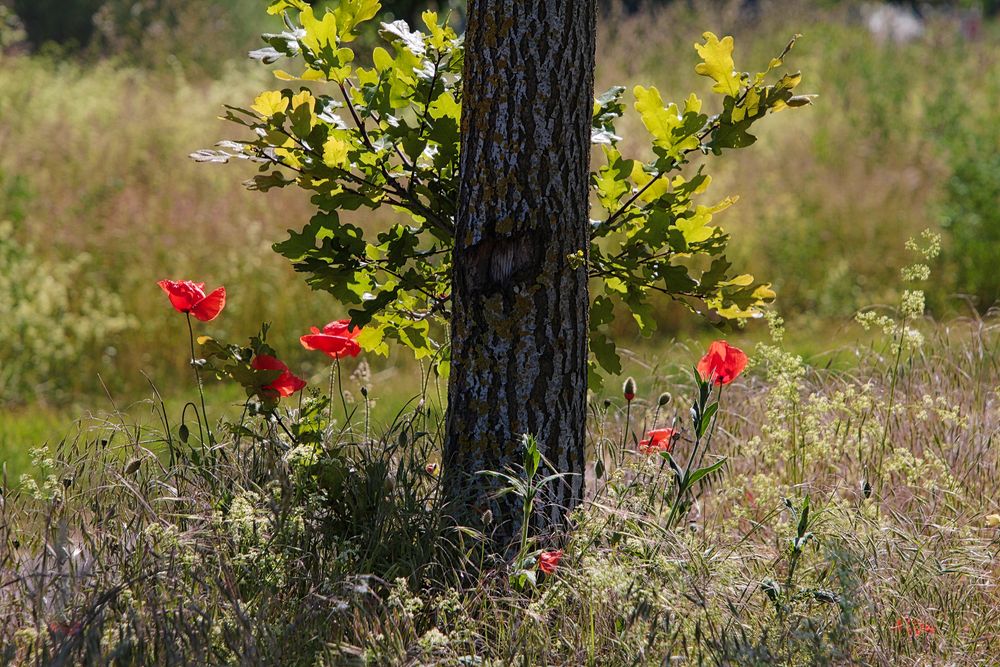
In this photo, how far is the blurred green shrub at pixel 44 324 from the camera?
6.97 metres

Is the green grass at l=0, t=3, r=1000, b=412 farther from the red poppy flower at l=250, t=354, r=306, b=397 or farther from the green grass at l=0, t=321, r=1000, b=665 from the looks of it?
the red poppy flower at l=250, t=354, r=306, b=397

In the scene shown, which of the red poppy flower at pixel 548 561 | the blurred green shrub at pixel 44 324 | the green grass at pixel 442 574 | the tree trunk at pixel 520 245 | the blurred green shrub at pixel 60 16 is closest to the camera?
the green grass at pixel 442 574

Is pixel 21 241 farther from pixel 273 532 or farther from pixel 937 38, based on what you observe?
pixel 937 38

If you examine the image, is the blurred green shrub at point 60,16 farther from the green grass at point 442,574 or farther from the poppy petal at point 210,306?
the green grass at point 442,574

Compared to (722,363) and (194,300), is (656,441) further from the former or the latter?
(194,300)

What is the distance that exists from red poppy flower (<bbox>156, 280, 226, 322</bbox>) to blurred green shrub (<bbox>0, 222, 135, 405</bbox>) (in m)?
4.09

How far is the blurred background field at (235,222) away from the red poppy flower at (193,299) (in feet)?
6.92

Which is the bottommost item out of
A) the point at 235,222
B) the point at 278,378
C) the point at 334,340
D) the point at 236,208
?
the point at 278,378

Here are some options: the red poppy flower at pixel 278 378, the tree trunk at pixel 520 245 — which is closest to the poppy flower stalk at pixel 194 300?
the red poppy flower at pixel 278 378

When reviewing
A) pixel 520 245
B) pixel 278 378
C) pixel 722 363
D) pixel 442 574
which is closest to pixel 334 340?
pixel 278 378

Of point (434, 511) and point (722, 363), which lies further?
point (722, 363)

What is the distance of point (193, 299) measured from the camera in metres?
3.13

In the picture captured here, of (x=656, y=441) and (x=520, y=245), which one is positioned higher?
(x=520, y=245)

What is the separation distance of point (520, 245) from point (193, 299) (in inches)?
35.0
